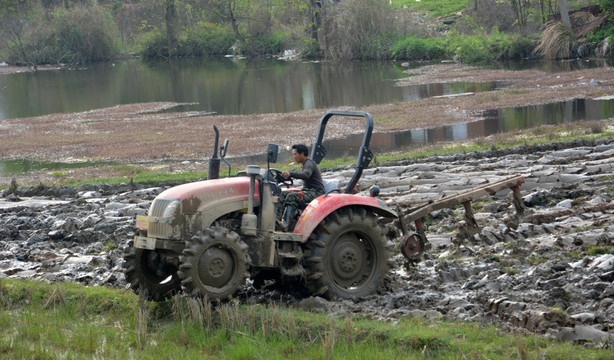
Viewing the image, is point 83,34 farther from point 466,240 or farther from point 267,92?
point 466,240

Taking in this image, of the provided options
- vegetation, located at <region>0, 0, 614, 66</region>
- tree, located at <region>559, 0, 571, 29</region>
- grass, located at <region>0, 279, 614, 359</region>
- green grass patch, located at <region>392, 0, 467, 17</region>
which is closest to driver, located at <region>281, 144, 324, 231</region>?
grass, located at <region>0, 279, 614, 359</region>

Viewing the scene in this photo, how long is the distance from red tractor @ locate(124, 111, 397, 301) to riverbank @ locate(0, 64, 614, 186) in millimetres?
14076

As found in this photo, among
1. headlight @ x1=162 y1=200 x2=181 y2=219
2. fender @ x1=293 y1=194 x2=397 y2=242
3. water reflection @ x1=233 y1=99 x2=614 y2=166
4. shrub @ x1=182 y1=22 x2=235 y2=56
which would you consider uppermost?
shrub @ x1=182 y1=22 x2=235 y2=56

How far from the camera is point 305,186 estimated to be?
9547mm

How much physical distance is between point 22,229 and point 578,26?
45729 mm

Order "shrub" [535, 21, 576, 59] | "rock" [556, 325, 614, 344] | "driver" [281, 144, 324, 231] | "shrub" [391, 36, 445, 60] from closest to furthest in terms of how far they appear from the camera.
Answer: "rock" [556, 325, 614, 344]
"driver" [281, 144, 324, 231]
"shrub" [535, 21, 576, 59]
"shrub" [391, 36, 445, 60]

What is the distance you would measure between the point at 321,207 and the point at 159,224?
180cm

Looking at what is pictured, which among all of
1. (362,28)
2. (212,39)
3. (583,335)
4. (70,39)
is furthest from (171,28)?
(583,335)

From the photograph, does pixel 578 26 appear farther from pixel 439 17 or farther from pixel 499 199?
pixel 499 199

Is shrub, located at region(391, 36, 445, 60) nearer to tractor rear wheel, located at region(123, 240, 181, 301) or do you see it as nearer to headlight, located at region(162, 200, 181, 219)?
tractor rear wheel, located at region(123, 240, 181, 301)

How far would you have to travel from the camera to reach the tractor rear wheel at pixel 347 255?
9.01 m

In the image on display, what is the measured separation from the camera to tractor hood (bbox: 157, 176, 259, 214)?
8508 mm

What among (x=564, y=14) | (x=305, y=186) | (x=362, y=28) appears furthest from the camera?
(x=362, y=28)

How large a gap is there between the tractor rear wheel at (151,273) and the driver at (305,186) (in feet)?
4.51
